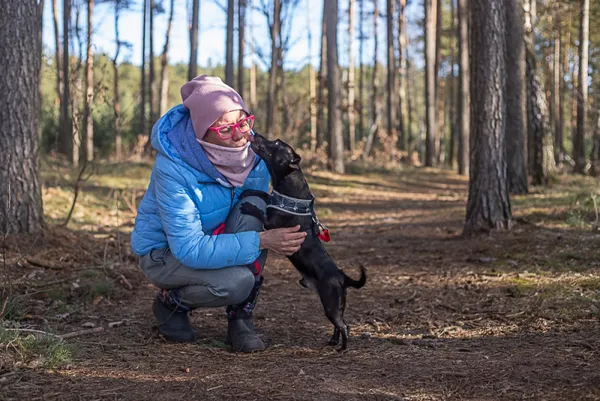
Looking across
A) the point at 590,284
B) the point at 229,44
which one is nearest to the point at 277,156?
the point at 590,284

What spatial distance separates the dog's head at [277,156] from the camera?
378cm

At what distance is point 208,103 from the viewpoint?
145 inches

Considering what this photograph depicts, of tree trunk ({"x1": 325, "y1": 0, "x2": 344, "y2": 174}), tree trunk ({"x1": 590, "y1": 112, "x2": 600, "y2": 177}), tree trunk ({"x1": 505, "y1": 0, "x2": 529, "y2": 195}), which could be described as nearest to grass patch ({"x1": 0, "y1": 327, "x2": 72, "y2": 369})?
tree trunk ({"x1": 505, "y1": 0, "x2": 529, "y2": 195})

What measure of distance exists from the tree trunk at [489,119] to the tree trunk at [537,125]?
618 cm

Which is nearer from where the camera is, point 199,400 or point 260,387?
point 199,400

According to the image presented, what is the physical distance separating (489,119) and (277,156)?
4391 millimetres

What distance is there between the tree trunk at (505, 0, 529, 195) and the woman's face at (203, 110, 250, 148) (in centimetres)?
875

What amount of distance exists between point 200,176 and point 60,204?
694cm

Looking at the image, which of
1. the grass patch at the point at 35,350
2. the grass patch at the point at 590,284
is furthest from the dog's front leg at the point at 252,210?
the grass patch at the point at 590,284

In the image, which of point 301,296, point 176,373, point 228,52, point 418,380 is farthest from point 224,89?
point 228,52

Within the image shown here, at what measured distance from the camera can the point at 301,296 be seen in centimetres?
563

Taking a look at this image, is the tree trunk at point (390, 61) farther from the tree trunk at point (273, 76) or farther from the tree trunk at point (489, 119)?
the tree trunk at point (489, 119)

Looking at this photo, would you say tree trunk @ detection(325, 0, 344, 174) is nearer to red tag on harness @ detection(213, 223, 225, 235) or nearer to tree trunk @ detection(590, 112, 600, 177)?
tree trunk @ detection(590, 112, 600, 177)

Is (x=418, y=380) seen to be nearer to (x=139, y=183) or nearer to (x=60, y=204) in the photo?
(x=60, y=204)
